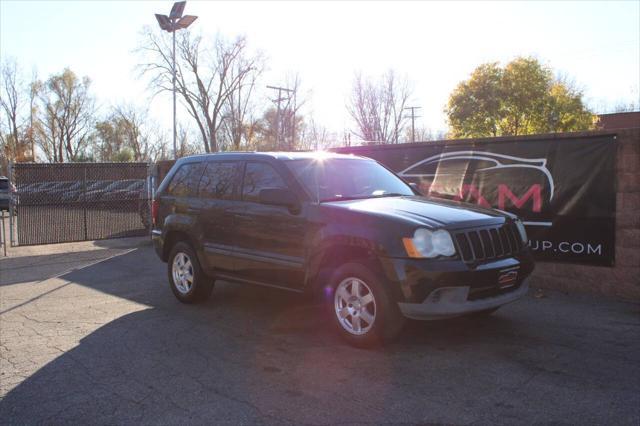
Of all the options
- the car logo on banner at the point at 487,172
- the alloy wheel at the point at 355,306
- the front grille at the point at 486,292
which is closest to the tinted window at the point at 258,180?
the alloy wheel at the point at 355,306

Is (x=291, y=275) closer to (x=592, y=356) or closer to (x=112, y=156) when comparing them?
(x=592, y=356)

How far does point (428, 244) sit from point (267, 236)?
1.84 meters

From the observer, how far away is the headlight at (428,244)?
178 inches

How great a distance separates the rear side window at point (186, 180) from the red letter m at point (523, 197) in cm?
435

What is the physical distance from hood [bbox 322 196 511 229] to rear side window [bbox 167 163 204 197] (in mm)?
2332

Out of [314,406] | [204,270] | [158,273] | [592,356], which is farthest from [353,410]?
[158,273]

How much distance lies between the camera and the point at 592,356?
4680 mm

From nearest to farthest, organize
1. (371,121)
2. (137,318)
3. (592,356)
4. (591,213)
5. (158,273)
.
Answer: (592,356)
(137,318)
(591,213)
(158,273)
(371,121)

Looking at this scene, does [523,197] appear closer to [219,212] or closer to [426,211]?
[426,211]

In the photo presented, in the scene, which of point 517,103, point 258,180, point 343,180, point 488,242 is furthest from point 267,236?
point 517,103

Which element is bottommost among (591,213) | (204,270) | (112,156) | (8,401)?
(8,401)

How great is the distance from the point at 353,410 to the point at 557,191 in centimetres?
504

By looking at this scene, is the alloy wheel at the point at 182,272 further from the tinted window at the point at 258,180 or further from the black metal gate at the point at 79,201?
the black metal gate at the point at 79,201

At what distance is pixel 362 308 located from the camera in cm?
483
